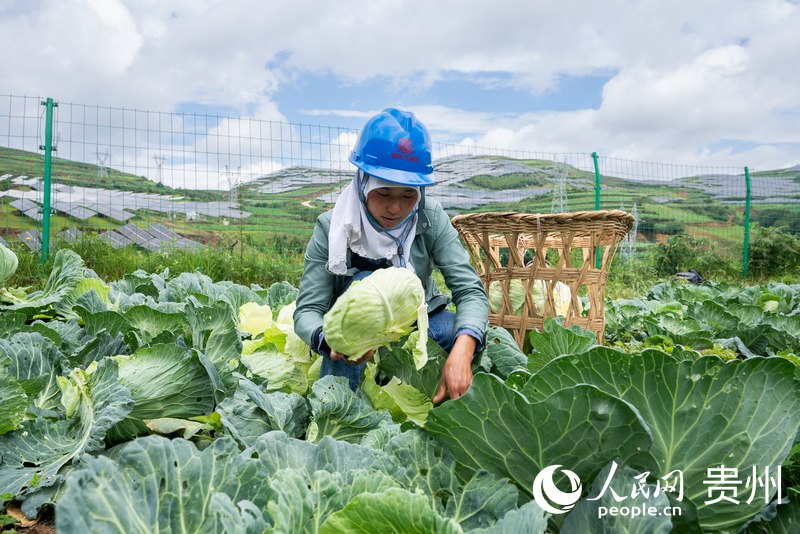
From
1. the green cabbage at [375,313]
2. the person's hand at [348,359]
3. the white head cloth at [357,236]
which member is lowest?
the person's hand at [348,359]

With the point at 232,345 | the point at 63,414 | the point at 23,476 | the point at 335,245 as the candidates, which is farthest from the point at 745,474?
the point at 63,414

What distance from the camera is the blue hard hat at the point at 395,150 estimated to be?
2.22m

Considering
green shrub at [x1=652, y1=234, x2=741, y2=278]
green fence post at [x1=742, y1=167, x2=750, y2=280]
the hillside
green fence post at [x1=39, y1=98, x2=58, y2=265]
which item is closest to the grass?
green fence post at [x1=39, y1=98, x2=58, y2=265]

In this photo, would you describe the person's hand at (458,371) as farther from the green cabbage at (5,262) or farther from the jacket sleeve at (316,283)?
the green cabbage at (5,262)

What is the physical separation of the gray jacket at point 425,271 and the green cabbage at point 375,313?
0.83 feet

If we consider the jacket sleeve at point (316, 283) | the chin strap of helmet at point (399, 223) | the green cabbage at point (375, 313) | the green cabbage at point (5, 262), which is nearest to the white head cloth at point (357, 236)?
the chin strap of helmet at point (399, 223)

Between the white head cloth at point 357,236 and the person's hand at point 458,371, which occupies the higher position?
the white head cloth at point 357,236

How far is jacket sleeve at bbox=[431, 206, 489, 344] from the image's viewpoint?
2.33m

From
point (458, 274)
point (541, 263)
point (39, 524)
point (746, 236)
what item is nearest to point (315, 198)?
point (541, 263)

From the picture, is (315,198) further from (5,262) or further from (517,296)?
(517,296)

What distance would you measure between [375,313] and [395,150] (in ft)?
1.98

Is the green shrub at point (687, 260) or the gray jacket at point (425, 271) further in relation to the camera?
the green shrub at point (687, 260)

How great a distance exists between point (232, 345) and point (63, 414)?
644mm

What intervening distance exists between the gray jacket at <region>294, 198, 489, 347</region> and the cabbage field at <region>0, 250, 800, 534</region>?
0.31 metres
